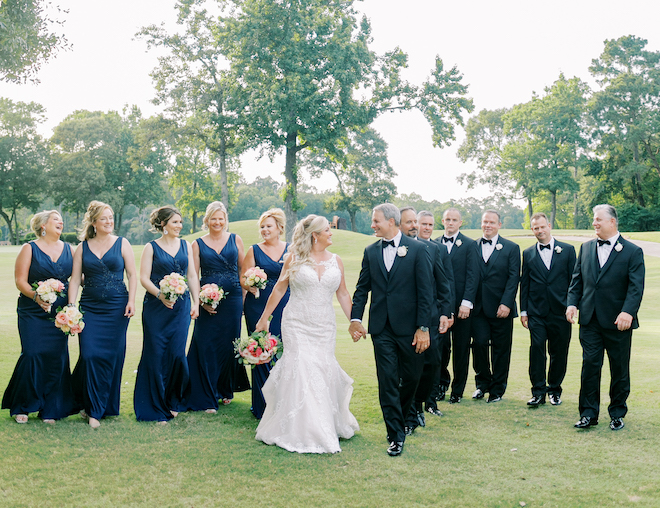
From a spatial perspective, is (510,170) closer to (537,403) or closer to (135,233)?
(537,403)

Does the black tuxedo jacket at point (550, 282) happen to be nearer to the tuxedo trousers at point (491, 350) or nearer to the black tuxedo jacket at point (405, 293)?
the tuxedo trousers at point (491, 350)

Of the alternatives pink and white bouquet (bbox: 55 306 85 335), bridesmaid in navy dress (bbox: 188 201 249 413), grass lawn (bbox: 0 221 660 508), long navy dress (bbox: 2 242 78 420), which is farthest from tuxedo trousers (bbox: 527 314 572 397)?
long navy dress (bbox: 2 242 78 420)

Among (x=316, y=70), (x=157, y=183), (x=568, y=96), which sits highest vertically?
(x=568, y=96)

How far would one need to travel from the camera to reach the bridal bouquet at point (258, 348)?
6.20 meters

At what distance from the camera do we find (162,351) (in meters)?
6.77

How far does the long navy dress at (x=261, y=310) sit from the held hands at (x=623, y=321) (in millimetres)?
3602

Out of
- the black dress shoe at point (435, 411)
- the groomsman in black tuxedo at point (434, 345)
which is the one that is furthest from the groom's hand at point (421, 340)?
the black dress shoe at point (435, 411)

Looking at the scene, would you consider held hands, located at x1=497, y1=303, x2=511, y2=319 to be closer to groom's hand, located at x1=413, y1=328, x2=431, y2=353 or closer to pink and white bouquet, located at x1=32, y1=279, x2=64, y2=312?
groom's hand, located at x1=413, y1=328, x2=431, y2=353

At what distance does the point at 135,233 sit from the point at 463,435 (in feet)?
319

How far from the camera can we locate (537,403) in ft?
23.1

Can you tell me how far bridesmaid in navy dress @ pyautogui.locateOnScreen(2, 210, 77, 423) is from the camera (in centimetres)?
646

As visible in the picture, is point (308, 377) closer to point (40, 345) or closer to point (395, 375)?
point (395, 375)

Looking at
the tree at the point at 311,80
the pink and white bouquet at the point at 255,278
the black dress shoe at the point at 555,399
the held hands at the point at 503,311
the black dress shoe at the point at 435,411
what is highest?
the tree at the point at 311,80

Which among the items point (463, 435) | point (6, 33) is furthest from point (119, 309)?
point (6, 33)
